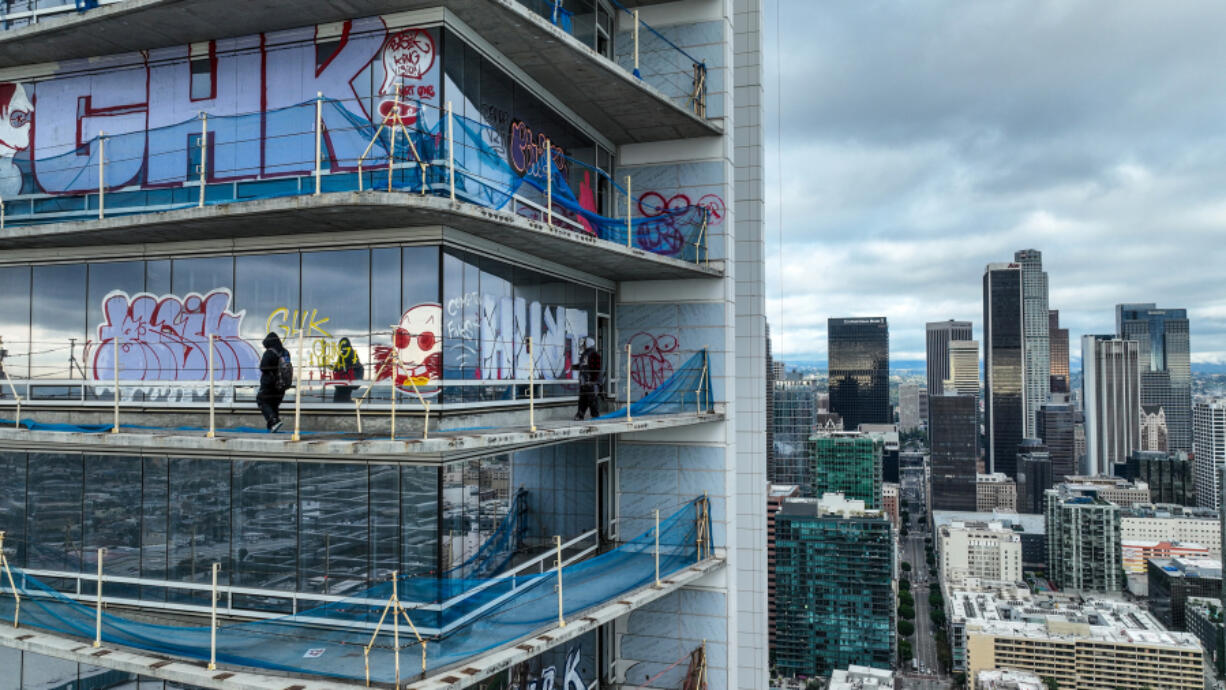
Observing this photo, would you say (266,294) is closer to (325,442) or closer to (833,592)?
(325,442)

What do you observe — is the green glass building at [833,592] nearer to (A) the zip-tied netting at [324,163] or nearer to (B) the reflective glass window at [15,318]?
(A) the zip-tied netting at [324,163]

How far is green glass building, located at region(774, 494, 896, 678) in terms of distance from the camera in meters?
150

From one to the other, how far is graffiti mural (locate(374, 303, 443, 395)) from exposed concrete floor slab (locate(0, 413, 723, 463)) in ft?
3.02

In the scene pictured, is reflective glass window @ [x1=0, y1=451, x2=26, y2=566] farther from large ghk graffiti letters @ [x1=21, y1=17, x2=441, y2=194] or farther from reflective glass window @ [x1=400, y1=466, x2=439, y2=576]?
reflective glass window @ [x1=400, y1=466, x2=439, y2=576]

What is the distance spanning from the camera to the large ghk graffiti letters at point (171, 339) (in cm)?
1348

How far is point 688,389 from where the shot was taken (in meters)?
19.3

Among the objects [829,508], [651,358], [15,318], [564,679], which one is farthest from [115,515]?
[829,508]

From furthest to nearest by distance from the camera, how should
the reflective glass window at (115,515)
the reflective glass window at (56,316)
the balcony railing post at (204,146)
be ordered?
the reflective glass window at (56,316)
the reflective glass window at (115,515)
the balcony railing post at (204,146)

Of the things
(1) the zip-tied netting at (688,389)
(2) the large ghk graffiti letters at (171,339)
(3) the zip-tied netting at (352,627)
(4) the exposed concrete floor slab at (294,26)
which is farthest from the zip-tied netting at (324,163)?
(3) the zip-tied netting at (352,627)

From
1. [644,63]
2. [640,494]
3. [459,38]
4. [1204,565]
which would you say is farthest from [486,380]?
A: [1204,565]

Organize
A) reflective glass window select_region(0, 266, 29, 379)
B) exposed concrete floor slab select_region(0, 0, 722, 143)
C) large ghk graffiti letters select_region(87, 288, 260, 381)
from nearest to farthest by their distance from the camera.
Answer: exposed concrete floor slab select_region(0, 0, 722, 143) < large ghk graffiti letters select_region(87, 288, 260, 381) < reflective glass window select_region(0, 266, 29, 379)

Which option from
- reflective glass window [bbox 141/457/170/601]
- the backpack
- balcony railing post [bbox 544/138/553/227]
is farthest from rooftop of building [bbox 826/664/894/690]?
the backpack

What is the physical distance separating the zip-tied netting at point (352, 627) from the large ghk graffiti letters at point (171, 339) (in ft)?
12.8

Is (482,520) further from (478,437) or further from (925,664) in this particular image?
(925,664)
